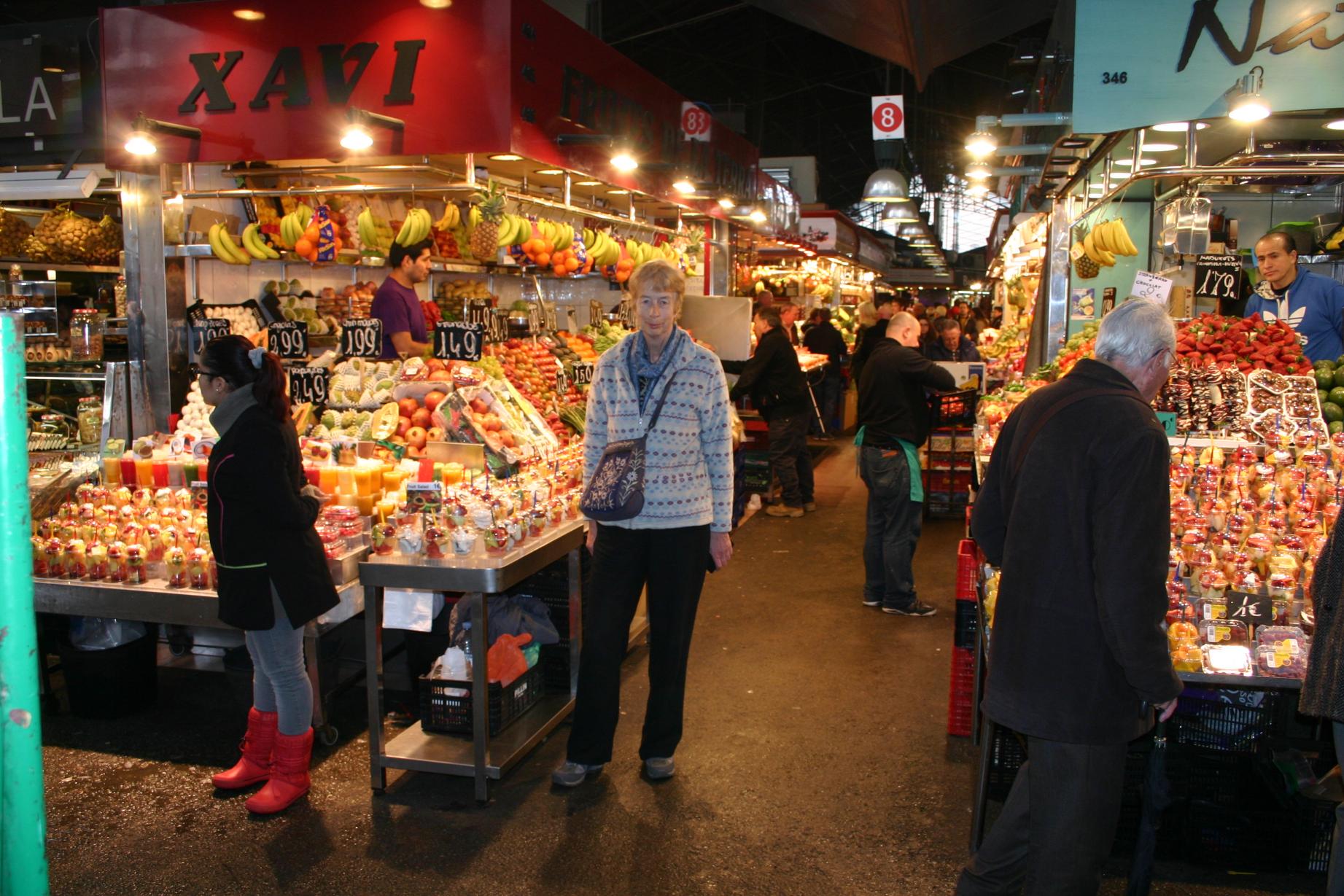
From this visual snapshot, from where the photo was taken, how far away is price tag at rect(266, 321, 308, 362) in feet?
18.4

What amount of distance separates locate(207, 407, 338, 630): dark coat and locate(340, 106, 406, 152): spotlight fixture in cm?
246

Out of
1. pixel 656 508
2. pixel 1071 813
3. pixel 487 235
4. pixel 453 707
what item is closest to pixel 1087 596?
pixel 1071 813

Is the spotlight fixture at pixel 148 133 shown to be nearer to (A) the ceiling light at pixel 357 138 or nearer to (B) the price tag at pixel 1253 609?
(A) the ceiling light at pixel 357 138

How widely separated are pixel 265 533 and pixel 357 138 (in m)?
2.79

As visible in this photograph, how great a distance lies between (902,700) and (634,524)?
190cm

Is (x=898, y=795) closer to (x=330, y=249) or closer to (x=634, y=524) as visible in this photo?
(x=634, y=524)

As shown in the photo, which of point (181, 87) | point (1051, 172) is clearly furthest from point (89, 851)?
point (1051, 172)

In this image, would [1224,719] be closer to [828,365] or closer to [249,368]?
[249,368]

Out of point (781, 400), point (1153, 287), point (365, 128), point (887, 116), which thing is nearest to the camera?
point (1153, 287)

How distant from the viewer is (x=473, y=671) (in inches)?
151

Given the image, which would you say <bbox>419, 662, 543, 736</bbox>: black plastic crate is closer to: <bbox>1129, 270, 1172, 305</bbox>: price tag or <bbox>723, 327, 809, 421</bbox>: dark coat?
<bbox>1129, 270, 1172, 305</bbox>: price tag

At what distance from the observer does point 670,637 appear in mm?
3855

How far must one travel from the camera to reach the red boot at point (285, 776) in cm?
369

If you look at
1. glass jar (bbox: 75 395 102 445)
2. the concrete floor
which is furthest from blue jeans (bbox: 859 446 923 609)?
glass jar (bbox: 75 395 102 445)
